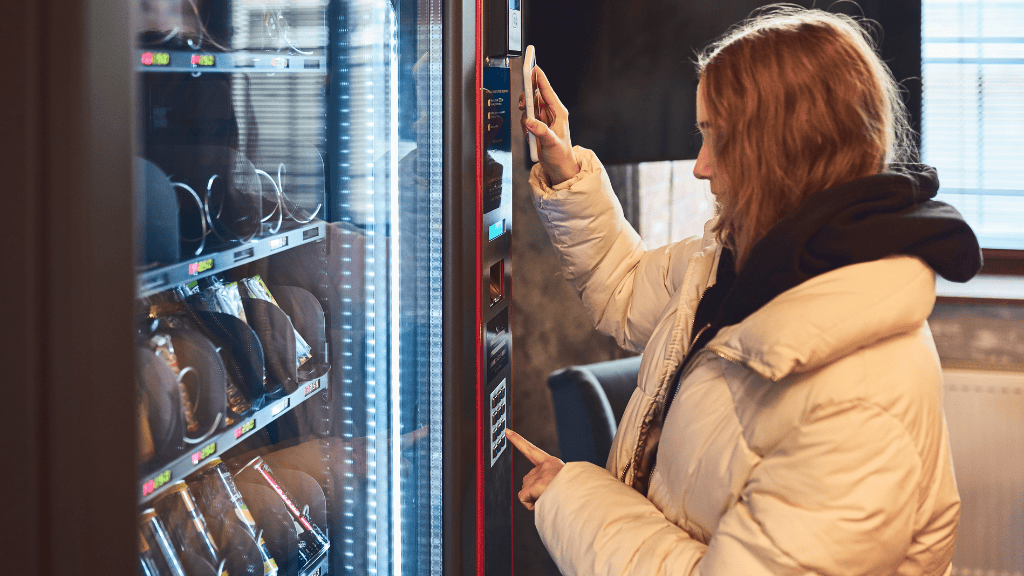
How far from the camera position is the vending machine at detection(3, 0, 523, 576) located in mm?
986

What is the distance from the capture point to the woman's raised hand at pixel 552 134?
59.6 inches

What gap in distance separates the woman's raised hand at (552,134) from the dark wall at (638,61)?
76 cm

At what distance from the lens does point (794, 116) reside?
3.51ft

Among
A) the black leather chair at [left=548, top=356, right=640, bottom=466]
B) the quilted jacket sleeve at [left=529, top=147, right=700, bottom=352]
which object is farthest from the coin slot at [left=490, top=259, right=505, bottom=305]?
Answer: the black leather chair at [left=548, top=356, right=640, bottom=466]

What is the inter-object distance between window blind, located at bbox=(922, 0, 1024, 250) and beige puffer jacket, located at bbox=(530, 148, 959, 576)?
2.47 metres

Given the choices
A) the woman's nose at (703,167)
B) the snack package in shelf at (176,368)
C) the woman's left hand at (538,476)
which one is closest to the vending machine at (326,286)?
the snack package in shelf at (176,368)

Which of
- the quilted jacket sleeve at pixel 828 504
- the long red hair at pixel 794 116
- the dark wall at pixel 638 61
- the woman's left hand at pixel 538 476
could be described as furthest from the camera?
the dark wall at pixel 638 61

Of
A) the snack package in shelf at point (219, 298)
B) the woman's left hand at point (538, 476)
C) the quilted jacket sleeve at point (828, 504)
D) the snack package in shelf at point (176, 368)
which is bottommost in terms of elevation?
the woman's left hand at point (538, 476)

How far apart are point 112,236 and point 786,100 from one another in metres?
0.86

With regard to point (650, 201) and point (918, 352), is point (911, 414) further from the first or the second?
point (650, 201)

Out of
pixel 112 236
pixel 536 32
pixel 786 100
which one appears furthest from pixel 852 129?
pixel 536 32

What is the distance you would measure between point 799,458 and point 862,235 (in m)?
0.29

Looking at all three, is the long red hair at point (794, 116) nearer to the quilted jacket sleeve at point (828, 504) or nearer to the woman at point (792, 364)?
the woman at point (792, 364)

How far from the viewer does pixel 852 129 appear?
1061 mm
